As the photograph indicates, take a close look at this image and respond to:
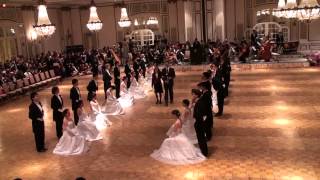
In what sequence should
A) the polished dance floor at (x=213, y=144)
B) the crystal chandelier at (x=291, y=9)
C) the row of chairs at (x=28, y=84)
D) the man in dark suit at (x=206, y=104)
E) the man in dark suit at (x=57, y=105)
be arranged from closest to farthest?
the polished dance floor at (x=213, y=144) → the man in dark suit at (x=206, y=104) → the man in dark suit at (x=57, y=105) → the crystal chandelier at (x=291, y=9) → the row of chairs at (x=28, y=84)

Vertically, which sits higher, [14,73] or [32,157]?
[14,73]

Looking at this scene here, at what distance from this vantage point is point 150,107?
14.0m

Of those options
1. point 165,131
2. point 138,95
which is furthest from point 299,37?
point 165,131

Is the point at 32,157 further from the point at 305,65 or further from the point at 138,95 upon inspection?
the point at 305,65

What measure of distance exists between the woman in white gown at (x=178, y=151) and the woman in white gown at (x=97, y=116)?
10.8 feet

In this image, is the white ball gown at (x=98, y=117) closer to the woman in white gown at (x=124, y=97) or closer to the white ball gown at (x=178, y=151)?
the woman in white gown at (x=124, y=97)

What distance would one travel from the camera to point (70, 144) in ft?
31.6

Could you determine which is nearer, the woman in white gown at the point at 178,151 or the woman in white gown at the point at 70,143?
the woman in white gown at the point at 178,151

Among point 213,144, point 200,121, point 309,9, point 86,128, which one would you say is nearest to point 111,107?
point 86,128

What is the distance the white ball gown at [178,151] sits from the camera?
337 inches

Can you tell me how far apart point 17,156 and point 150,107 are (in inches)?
213

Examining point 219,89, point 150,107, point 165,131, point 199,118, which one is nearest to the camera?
point 199,118

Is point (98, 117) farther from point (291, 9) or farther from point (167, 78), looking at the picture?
point (291, 9)

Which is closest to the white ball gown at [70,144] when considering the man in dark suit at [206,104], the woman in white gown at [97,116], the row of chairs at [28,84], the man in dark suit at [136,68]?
the woman in white gown at [97,116]
